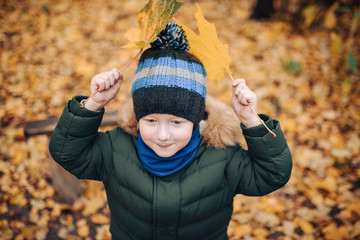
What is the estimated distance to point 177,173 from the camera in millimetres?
1557

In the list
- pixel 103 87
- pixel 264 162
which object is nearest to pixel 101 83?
pixel 103 87

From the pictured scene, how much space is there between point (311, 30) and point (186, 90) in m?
4.30

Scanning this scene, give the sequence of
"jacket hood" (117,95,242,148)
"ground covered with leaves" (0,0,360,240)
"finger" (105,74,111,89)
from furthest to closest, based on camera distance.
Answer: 1. "ground covered with leaves" (0,0,360,240)
2. "jacket hood" (117,95,242,148)
3. "finger" (105,74,111,89)

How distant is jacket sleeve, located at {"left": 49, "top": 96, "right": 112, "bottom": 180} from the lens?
1435 mm

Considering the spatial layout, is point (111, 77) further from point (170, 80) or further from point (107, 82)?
point (170, 80)

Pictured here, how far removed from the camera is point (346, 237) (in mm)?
2398

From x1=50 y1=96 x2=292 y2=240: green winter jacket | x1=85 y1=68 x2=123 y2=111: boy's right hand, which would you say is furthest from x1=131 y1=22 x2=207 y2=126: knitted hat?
x1=50 y1=96 x2=292 y2=240: green winter jacket

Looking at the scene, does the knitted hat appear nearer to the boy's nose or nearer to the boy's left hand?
the boy's nose

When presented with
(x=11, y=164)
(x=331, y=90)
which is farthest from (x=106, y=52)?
(x=331, y=90)

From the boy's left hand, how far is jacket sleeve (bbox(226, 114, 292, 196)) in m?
0.05

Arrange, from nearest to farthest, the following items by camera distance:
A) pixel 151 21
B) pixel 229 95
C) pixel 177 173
Answer: pixel 151 21 → pixel 177 173 → pixel 229 95

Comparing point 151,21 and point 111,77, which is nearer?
point 151,21

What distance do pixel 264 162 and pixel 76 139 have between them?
3.58 feet

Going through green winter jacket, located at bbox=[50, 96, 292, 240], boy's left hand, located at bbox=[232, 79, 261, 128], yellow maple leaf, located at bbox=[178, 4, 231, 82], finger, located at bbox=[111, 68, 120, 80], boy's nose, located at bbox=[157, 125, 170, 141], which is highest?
yellow maple leaf, located at bbox=[178, 4, 231, 82]
